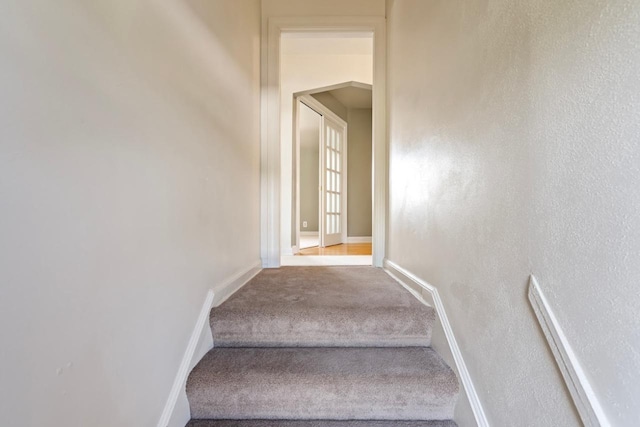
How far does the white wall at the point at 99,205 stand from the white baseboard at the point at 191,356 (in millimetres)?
46

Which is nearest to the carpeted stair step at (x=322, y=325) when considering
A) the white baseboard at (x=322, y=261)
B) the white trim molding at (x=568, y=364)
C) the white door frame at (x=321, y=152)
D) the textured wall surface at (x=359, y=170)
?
the white trim molding at (x=568, y=364)

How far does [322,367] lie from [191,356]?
511mm

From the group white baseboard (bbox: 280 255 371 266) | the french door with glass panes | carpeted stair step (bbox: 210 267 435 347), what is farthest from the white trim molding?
the french door with glass panes

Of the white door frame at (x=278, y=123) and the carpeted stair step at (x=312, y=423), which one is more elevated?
the white door frame at (x=278, y=123)

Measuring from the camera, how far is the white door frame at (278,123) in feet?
7.59

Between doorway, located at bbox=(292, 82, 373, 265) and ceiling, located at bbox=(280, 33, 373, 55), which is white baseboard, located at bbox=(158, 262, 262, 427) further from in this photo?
doorway, located at bbox=(292, 82, 373, 265)

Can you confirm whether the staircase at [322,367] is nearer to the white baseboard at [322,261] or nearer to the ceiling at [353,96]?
the white baseboard at [322,261]

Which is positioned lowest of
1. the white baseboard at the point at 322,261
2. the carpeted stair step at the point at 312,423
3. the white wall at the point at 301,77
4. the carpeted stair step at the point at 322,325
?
the carpeted stair step at the point at 312,423

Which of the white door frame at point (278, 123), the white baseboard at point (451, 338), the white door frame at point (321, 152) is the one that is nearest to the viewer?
the white baseboard at point (451, 338)

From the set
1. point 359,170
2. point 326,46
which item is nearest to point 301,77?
point 326,46

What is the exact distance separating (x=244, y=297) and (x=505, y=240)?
1.22 m

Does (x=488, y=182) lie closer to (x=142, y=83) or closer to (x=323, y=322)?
(x=323, y=322)

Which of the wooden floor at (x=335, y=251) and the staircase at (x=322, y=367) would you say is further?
the wooden floor at (x=335, y=251)

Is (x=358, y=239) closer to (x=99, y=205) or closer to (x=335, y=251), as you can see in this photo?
(x=335, y=251)
